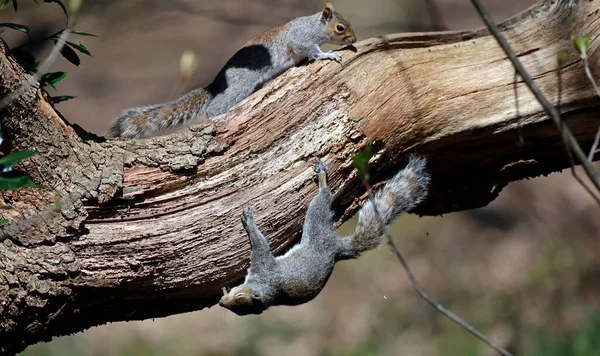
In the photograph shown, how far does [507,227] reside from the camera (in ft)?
21.4

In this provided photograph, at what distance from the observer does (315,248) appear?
250 centimetres

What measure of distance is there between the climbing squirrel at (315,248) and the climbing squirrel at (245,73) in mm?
783

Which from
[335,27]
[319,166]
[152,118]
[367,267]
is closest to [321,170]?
[319,166]

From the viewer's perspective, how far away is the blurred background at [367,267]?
223 inches

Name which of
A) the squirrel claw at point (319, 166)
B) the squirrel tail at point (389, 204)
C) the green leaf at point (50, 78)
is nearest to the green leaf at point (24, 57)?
the green leaf at point (50, 78)

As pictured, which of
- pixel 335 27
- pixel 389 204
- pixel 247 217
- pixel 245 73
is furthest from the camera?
pixel 335 27

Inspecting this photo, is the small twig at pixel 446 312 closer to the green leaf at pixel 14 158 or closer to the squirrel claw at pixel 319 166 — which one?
the green leaf at pixel 14 158

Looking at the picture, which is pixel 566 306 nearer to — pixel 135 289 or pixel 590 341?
pixel 590 341

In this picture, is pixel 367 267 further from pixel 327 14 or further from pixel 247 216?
pixel 247 216

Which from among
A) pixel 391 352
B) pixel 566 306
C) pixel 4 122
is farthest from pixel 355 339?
pixel 4 122

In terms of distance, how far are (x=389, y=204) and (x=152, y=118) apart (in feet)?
3.57

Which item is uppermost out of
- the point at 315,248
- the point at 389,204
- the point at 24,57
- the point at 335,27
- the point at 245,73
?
the point at 335,27

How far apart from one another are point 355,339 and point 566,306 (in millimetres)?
1815

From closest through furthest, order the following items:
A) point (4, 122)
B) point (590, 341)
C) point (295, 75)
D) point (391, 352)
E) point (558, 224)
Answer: point (4, 122) < point (295, 75) < point (590, 341) < point (391, 352) < point (558, 224)
